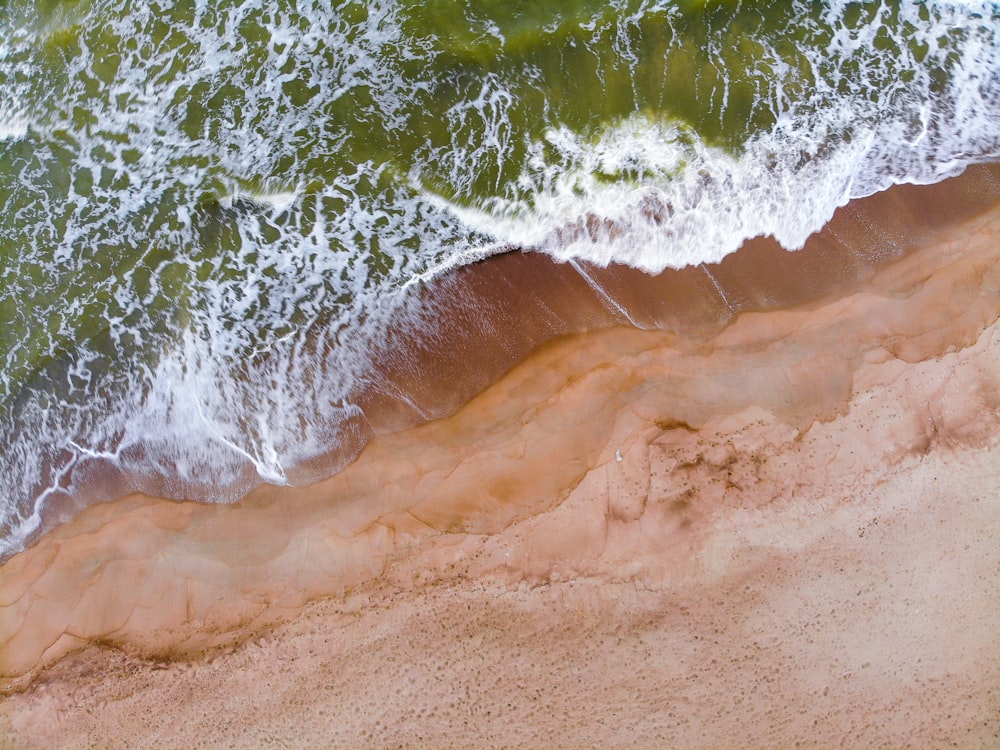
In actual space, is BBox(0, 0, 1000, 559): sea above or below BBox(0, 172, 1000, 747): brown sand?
above

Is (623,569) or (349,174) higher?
(349,174)

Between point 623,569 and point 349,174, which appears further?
point 349,174

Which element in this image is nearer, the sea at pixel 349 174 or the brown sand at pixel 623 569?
the brown sand at pixel 623 569

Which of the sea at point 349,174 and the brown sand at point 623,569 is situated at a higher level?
the sea at point 349,174

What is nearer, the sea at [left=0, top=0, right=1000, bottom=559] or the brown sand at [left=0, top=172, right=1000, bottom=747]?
the brown sand at [left=0, top=172, right=1000, bottom=747]
